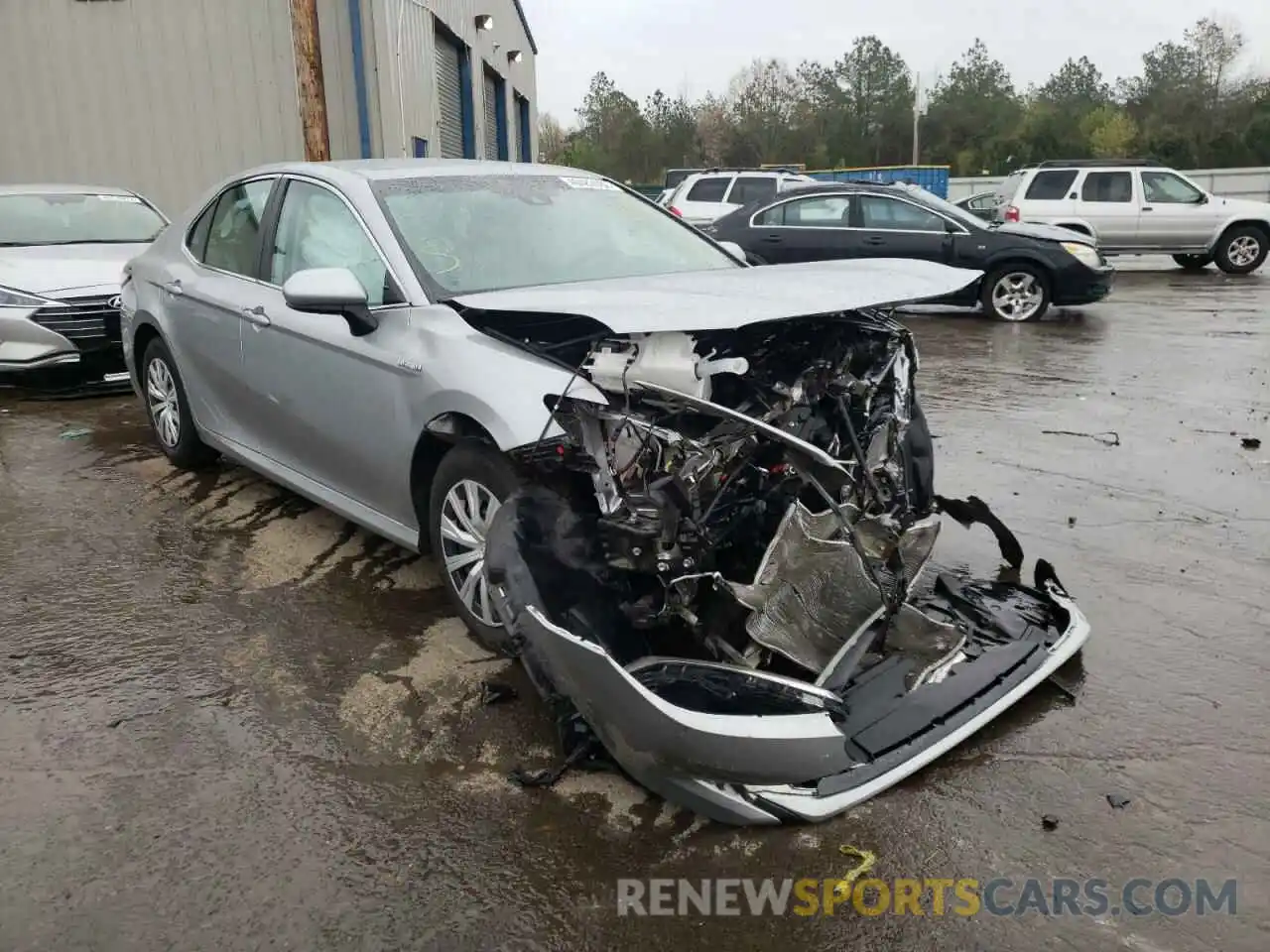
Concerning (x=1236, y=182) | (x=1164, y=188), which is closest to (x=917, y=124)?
(x=1236, y=182)

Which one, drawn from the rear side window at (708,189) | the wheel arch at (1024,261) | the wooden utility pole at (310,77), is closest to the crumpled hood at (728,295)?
the wooden utility pole at (310,77)

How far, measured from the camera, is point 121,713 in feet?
10.8

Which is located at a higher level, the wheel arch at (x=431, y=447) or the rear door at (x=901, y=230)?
the rear door at (x=901, y=230)

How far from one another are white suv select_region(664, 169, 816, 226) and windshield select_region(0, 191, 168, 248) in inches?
383

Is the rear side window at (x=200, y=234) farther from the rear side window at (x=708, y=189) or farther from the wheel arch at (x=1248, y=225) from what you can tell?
the wheel arch at (x=1248, y=225)

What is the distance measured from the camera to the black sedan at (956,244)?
11.4 metres

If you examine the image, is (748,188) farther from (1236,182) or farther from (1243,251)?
(1236,182)

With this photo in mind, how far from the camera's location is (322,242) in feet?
14.0

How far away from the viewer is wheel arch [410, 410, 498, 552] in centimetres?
341

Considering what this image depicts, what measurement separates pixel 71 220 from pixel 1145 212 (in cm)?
1556

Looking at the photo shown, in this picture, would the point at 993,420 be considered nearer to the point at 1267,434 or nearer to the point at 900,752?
the point at 1267,434

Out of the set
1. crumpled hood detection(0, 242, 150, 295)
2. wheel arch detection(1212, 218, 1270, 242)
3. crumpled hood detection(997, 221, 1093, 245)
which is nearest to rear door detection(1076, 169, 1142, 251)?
wheel arch detection(1212, 218, 1270, 242)

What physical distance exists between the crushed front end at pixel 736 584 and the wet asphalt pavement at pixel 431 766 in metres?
0.17

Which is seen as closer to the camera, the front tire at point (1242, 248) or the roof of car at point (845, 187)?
the roof of car at point (845, 187)
